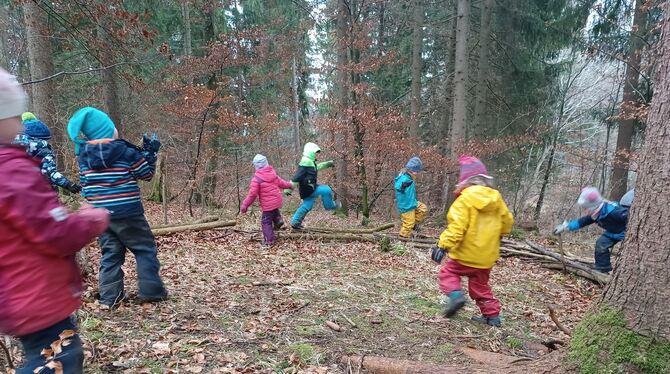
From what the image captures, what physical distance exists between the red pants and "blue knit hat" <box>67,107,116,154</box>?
3.53m

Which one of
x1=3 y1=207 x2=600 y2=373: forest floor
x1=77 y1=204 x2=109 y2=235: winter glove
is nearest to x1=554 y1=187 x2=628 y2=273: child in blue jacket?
x1=3 y1=207 x2=600 y2=373: forest floor

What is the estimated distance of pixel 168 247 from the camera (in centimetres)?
684

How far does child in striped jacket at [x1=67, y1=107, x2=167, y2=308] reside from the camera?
144 inches

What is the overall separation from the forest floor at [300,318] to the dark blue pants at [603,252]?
373 millimetres

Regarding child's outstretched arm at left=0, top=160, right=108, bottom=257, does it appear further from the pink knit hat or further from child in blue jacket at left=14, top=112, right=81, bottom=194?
child in blue jacket at left=14, top=112, right=81, bottom=194

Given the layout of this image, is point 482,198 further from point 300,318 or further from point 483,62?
point 483,62

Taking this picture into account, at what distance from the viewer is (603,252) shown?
21.3 feet

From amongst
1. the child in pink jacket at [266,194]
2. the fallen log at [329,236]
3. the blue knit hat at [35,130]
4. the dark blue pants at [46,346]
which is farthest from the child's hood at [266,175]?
the dark blue pants at [46,346]

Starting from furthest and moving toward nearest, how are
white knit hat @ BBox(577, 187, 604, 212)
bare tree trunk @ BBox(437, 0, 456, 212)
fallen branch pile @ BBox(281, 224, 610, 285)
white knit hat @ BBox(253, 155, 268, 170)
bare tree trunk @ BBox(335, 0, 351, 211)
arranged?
bare tree trunk @ BBox(437, 0, 456, 212) → bare tree trunk @ BBox(335, 0, 351, 211) → white knit hat @ BBox(253, 155, 268, 170) → fallen branch pile @ BBox(281, 224, 610, 285) → white knit hat @ BBox(577, 187, 604, 212)

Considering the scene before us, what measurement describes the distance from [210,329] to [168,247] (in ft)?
12.3

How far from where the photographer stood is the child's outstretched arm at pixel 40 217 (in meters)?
1.74

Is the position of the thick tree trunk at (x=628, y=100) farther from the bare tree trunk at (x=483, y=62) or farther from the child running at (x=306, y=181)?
the child running at (x=306, y=181)

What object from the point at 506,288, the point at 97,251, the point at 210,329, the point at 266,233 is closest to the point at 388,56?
the point at 266,233

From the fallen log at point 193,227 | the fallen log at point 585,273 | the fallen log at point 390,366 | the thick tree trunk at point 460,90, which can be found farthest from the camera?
the thick tree trunk at point 460,90
